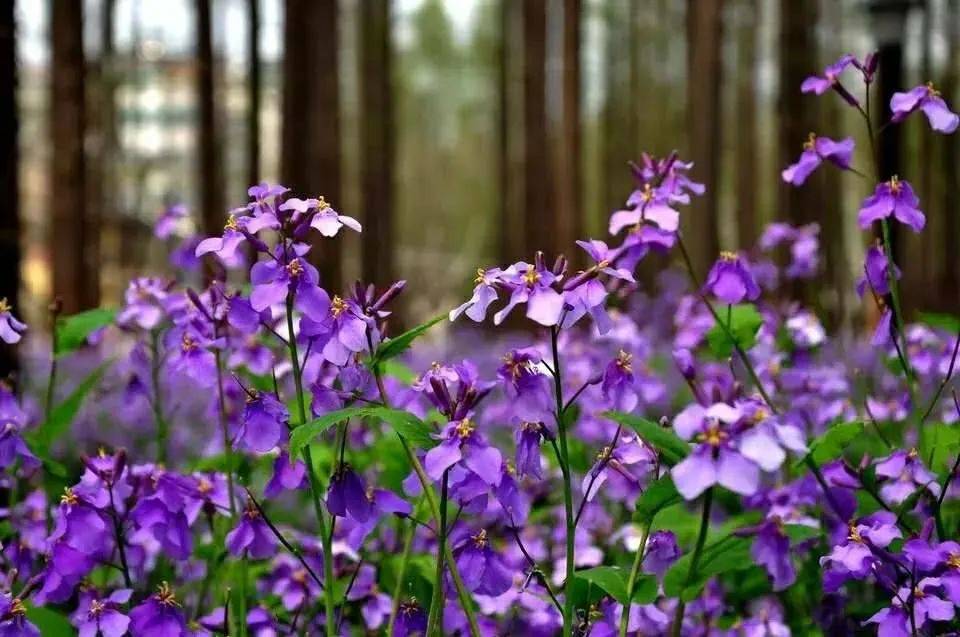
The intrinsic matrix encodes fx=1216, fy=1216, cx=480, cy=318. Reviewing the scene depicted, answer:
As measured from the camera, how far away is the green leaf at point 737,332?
7.16ft

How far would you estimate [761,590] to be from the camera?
2.38m

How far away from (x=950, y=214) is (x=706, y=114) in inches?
302

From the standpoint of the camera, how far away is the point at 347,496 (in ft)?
5.48

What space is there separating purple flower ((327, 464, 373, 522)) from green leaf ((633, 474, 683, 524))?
0.38 m

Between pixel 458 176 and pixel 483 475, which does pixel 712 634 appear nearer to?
pixel 483 475

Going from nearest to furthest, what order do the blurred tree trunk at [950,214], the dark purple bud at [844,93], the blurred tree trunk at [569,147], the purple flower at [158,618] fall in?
the purple flower at [158,618], the dark purple bud at [844,93], the blurred tree trunk at [569,147], the blurred tree trunk at [950,214]

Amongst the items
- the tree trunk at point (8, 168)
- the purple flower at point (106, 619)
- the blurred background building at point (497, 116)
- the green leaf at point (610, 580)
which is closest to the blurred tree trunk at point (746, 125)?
the blurred background building at point (497, 116)

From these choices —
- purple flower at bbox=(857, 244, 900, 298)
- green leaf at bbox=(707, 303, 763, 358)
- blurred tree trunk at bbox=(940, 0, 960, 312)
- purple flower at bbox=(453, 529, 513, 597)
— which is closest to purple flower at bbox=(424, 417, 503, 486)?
purple flower at bbox=(453, 529, 513, 597)

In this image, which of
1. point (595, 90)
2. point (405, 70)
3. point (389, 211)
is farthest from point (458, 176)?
point (389, 211)

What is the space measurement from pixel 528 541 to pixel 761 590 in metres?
0.55

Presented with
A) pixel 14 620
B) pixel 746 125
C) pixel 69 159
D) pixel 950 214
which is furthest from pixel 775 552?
pixel 950 214

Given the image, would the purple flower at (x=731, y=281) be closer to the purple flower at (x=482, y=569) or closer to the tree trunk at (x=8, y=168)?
the purple flower at (x=482, y=569)

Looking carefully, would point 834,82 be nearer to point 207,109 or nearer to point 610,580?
point 610,580

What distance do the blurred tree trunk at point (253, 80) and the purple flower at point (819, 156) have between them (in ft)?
24.9
